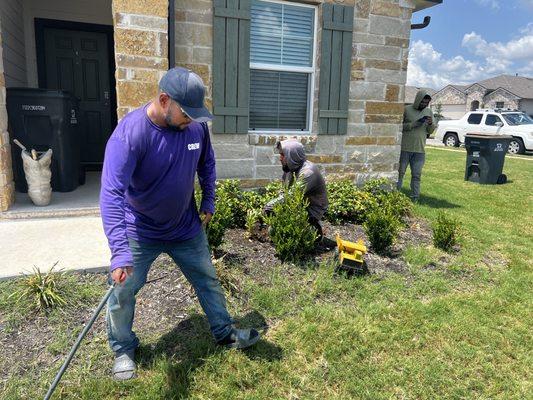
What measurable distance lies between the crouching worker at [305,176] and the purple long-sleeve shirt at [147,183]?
167 centimetres

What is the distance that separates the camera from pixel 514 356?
3229 millimetres

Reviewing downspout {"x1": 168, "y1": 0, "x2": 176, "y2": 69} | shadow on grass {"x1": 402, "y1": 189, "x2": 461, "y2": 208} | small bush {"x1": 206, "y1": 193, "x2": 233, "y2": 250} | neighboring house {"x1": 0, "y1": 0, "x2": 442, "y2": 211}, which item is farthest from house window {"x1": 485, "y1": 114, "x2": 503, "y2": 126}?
small bush {"x1": 206, "y1": 193, "x2": 233, "y2": 250}

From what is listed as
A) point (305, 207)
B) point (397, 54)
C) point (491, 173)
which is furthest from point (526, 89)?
point (305, 207)

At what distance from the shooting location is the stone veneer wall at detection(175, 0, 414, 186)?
605 centimetres

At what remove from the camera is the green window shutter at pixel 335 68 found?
6145 mm

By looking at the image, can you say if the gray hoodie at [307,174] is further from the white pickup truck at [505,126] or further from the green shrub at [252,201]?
the white pickup truck at [505,126]

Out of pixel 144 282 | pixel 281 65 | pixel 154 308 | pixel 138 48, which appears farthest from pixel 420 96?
pixel 144 282

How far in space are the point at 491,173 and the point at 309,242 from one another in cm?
779

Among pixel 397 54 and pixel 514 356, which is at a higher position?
pixel 397 54

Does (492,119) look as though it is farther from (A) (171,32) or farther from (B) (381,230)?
(A) (171,32)

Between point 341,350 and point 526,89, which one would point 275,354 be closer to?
point 341,350

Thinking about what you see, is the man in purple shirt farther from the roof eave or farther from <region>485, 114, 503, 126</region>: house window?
<region>485, 114, 503, 126</region>: house window

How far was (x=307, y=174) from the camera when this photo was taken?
448 centimetres

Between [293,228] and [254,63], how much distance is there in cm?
280
